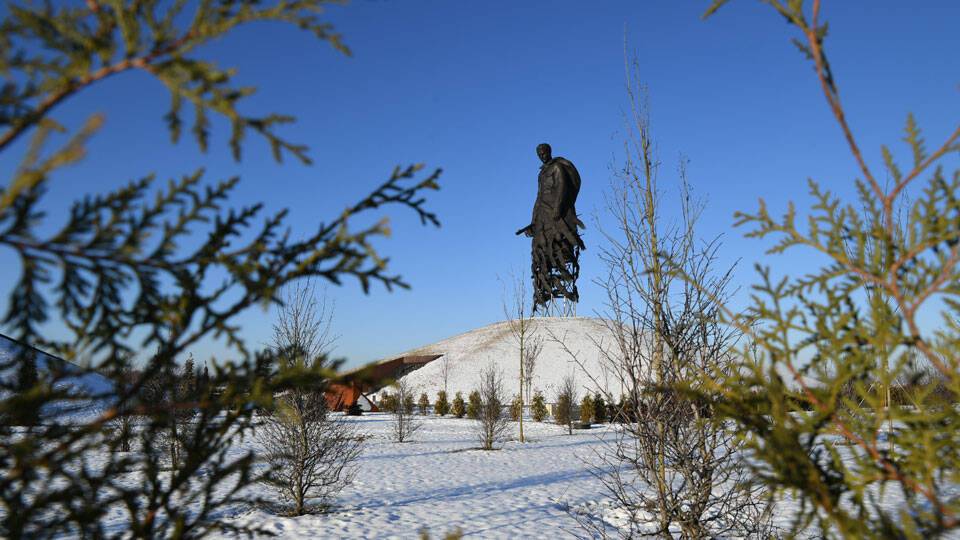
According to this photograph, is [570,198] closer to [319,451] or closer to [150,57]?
[319,451]

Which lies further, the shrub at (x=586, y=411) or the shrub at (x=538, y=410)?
the shrub at (x=538, y=410)

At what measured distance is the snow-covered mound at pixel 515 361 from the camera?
34.1m

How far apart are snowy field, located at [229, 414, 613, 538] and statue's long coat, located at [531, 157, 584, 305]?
1254cm

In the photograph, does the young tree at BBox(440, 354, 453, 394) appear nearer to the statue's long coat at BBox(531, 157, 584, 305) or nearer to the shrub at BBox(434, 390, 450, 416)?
the shrub at BBox(434, 390, 450, 416)

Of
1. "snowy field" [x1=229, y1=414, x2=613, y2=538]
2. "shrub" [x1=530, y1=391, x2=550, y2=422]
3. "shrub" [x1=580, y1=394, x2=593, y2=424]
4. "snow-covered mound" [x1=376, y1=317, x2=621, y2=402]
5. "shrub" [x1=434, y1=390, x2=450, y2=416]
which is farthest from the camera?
"snow-covered mound" [x1=376, y1=317, x2=621, y2=402]

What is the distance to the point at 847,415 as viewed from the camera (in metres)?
Answer: 2.14

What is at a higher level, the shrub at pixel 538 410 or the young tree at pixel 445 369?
the young tree at pixel 445 369

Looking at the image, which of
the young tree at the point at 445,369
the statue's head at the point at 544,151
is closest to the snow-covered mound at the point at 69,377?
the statue's head at the point at 544,151

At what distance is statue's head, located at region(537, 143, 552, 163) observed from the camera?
29.1 meters

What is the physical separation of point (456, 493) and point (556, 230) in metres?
19.6

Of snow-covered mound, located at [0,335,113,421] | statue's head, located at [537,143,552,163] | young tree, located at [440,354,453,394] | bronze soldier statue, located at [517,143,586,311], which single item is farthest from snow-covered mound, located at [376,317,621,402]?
snow-covered mound, located at [0,335,113,421]

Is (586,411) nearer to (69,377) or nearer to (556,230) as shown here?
(556,230)

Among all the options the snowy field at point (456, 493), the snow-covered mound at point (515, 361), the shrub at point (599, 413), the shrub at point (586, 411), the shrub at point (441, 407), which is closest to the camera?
the snowy field at point (456, 493)

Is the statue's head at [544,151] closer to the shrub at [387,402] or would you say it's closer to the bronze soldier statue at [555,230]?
the bronze soldier statue at [555,230]
